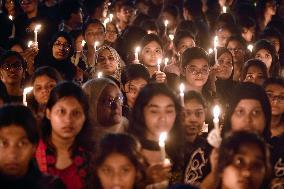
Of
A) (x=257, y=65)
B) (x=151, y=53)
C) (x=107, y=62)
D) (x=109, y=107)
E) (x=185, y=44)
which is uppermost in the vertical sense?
(x=185, y=44)

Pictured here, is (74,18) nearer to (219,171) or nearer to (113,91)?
(113,91)

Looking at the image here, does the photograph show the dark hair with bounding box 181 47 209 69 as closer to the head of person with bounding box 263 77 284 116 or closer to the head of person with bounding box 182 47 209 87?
the head of person with bounding box 182 47 209 87

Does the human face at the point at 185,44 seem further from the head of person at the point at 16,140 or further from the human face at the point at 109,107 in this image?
the head of person at the point at 16,140

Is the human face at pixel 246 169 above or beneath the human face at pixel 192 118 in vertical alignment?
beneath

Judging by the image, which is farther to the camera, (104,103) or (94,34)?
(94,34)

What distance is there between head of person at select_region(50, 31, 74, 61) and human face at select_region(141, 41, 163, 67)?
3.32 ft

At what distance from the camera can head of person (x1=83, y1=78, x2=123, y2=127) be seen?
461 cm

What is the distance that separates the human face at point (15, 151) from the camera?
3.21 meters

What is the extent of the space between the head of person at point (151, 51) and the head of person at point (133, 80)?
49.8 inches

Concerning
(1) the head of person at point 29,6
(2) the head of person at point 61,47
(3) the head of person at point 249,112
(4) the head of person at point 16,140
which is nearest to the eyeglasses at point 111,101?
(3) the head of person at point 249,112

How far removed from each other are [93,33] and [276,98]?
12.5 ft

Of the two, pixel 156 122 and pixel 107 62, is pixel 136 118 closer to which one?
pixel 156 122

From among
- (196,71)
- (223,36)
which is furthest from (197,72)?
(223,36)

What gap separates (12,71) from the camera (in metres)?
5.86
